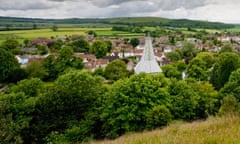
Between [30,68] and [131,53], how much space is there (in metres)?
50.9

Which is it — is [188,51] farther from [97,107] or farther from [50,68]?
[97,107]

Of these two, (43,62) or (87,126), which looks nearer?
(87,126)

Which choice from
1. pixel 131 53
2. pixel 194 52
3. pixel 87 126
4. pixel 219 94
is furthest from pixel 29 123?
pixel 131 53

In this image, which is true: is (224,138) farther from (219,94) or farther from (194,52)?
(194,52)

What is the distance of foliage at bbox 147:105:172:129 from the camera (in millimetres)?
22688

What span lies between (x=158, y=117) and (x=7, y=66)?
128 feet

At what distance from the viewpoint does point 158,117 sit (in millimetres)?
22578

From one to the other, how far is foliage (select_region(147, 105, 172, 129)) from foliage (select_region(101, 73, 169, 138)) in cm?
85

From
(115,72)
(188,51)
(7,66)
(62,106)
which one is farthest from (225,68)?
(188,51)

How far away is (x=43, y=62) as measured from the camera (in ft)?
182

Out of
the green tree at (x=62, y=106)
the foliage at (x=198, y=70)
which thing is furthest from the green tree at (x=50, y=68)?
the green tree at (x=62, y=106)

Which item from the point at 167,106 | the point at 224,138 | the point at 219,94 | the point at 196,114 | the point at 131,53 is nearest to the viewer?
the point at 224,138

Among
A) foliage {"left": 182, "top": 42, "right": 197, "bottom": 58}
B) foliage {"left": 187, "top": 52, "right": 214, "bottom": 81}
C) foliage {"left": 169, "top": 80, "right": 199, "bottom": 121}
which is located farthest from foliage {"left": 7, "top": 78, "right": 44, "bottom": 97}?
foliage {"left": 182, "top": 42, "right": 197, "bottom": 58}

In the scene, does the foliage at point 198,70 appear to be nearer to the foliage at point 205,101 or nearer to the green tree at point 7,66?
the foliage at point 205,101
